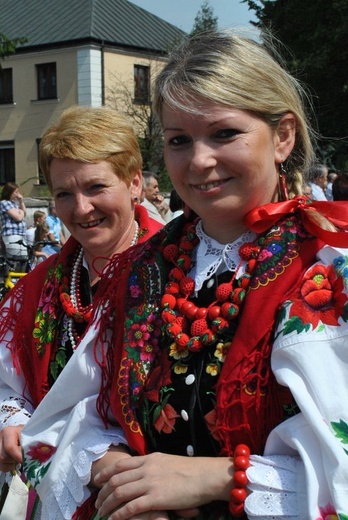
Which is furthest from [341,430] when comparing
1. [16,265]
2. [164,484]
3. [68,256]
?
[16,265]

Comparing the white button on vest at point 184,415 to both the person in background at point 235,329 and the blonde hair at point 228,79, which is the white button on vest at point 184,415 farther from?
the blonde hair at point 228,79

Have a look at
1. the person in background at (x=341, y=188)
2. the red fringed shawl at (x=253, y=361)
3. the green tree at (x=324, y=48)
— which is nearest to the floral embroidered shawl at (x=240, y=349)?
the red fringed shawl at (x=253, y=361)

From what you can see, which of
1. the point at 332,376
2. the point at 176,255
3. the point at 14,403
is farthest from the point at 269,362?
the point at 14,403

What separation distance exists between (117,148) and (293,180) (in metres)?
0.96

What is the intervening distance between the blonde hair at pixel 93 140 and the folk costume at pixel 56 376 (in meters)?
0.27

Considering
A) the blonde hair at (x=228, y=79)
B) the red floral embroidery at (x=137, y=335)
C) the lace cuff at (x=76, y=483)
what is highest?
the blonde hair at (x=228, y=79)

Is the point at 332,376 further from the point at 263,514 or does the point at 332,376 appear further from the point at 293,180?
the point at 293,180

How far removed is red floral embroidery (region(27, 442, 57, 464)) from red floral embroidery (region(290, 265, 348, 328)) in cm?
80

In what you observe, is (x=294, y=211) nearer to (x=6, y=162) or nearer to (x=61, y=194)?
(x=61, y=194)

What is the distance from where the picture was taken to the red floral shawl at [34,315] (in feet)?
8.07

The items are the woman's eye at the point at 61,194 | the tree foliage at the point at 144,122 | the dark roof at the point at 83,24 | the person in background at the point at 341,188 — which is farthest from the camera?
the dark roof at the point at 83,24

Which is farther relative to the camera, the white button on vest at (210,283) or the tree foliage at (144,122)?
the tree foliage at (144,122)

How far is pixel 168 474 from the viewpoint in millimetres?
1583

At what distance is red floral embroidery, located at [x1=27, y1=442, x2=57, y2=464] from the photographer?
190 cm
